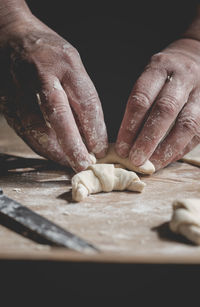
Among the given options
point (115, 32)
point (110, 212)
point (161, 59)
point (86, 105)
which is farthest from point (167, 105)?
point (115, 32)

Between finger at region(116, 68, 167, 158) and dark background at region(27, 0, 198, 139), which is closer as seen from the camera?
finger at region(116, 68, 167, 158)

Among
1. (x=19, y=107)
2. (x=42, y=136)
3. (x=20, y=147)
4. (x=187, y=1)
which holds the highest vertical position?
(x=187, y=1)

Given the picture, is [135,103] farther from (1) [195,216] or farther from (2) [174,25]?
(2) [174,25]

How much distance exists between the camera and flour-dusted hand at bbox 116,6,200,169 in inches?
63.6

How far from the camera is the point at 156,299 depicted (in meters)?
0.95

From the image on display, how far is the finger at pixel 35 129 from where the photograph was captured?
1708 mm

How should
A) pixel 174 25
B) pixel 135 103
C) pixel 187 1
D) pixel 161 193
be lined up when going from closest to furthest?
pixel 161 193
pixel 135 103
pixel 187 1
pixel 174 25

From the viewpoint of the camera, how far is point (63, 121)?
5.13 feet

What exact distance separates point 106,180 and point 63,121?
0.34m

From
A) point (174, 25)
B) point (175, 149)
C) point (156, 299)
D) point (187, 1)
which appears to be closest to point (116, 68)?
point (174, 25)

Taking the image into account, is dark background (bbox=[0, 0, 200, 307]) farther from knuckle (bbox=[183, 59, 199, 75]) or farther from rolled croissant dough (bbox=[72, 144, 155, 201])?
rolled croissant dough (bbox=[72, 144, 155, 201])

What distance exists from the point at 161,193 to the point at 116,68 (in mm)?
1315

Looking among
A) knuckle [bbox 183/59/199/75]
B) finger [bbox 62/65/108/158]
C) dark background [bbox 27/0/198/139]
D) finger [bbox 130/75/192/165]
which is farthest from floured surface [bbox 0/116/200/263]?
dark background [bbox 27/0/198/139]

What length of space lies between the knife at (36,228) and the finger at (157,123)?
2.10 ft
